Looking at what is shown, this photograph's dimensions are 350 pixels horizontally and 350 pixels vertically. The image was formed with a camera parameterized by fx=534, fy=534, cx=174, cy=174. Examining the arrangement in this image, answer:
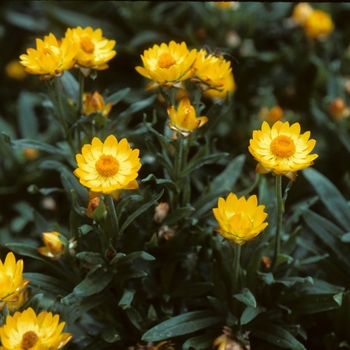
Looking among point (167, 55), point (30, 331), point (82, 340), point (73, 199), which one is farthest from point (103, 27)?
point (30, 331)

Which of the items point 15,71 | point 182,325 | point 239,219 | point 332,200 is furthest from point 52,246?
point 15,71

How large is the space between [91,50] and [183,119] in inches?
12.3

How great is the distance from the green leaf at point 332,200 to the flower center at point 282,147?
53 cm

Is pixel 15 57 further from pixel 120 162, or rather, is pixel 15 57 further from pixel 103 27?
pixel 120 162

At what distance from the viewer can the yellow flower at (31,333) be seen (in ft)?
3.55

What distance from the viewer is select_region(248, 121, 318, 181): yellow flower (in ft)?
3.77

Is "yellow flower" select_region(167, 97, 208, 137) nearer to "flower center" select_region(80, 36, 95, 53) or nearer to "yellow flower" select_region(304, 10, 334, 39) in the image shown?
"flower center" select_region(80, 36, 95, 53)

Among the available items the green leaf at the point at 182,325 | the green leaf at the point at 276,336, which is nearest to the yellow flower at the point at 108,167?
the green leaf at the point at 182,325

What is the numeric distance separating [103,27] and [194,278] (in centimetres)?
130

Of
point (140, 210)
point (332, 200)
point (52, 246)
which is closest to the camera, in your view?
point (140, 210)

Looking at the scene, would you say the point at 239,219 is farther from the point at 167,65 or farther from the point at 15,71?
the point at 15,71

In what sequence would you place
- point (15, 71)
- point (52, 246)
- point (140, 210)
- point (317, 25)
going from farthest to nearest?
1. point (15, 71)
2. point (317, 25)
3. point (52, 246)
4. point (140, 210)

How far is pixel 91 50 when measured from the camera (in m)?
1.36

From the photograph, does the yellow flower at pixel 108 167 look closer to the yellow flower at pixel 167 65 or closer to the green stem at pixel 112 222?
the green stem at pixel 112 222
